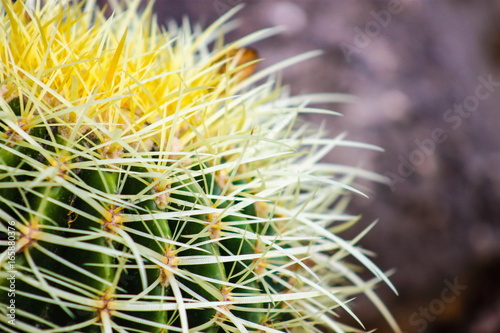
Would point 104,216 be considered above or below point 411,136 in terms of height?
below

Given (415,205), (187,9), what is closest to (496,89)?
(415,205)

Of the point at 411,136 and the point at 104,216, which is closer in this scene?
the point at 104,216

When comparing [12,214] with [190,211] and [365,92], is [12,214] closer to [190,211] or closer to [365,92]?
[190,211]

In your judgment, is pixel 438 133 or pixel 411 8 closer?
pixel 438 133

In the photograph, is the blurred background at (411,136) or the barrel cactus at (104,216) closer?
the barrel cactus at (104,216)

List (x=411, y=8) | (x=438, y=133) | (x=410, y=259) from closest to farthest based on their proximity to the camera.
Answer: (x=410, y=259) → (x=438, y=133) → (x=411, y=8)

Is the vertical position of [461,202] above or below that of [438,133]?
below

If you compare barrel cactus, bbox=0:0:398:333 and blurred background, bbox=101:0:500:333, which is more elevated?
blurred background, bbox=101:0:500:333

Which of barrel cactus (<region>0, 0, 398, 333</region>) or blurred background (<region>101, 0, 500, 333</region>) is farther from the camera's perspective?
blurred background (<region>101, 0, 500, 333</region>)
